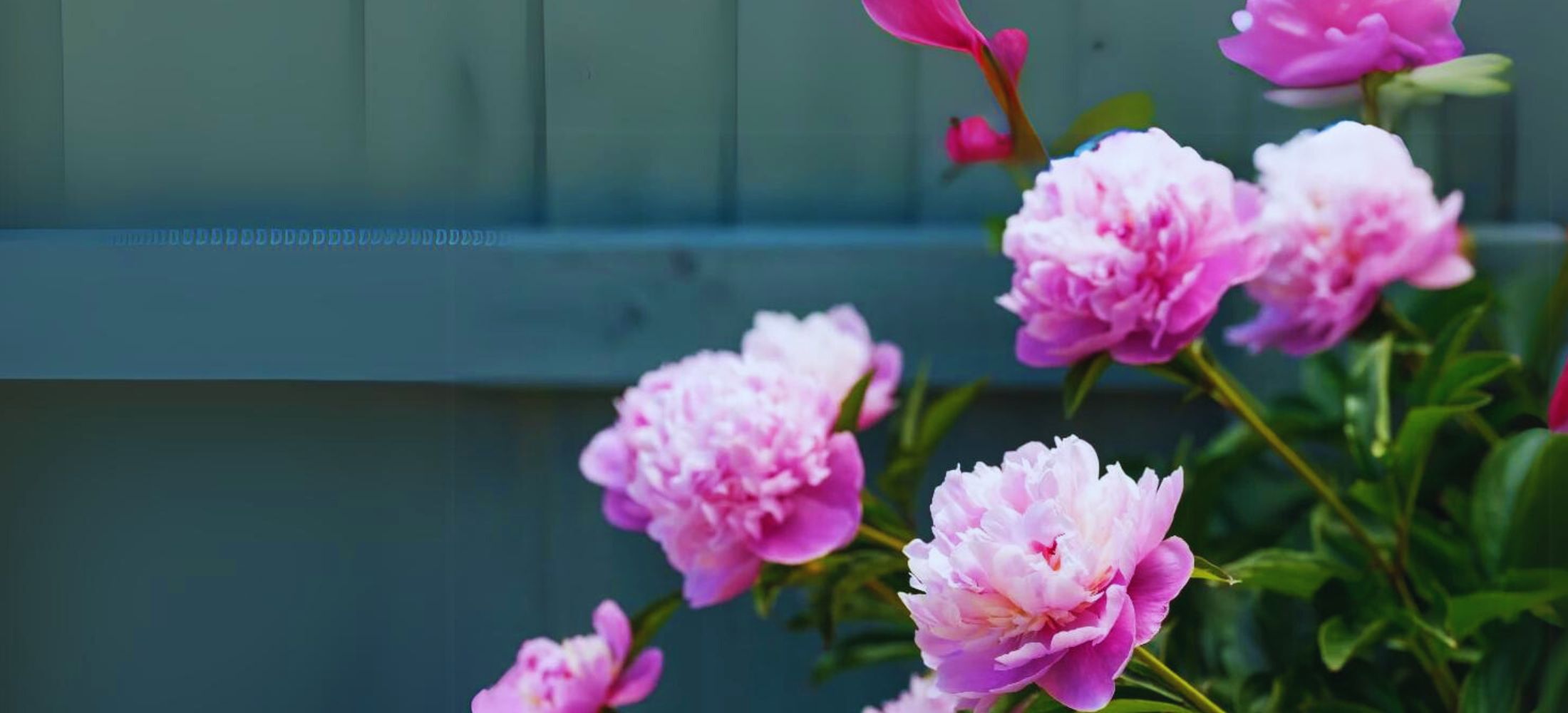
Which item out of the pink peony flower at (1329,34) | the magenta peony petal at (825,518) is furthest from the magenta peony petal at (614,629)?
the pink peony flower at (1329,34)

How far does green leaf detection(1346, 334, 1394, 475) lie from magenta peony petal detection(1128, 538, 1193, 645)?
321 mm

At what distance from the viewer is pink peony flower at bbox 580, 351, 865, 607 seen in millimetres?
699

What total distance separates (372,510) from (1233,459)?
62cm

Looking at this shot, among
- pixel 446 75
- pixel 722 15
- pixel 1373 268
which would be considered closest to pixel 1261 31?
pixel 1373 268

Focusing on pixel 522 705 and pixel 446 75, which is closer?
pixel 522 705

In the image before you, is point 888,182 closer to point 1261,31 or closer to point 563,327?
point 563,327

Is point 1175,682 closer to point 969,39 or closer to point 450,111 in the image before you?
point 969,39

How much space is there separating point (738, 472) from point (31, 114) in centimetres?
66

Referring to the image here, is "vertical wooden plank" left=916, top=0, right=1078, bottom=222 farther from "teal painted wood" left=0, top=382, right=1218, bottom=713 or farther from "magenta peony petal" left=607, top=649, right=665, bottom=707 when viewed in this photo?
"magenta peony petal" left=607, top=649, right=665, bottom=707

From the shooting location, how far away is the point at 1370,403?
81cm

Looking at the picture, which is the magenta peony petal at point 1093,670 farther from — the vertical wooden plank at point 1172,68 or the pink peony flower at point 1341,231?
the vertical wooden plank at point 1172,68

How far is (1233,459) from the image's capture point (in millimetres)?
866

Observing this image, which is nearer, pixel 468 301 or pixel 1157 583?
pixel 1157 583

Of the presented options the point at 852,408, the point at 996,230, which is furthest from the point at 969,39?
the point at 996,230
